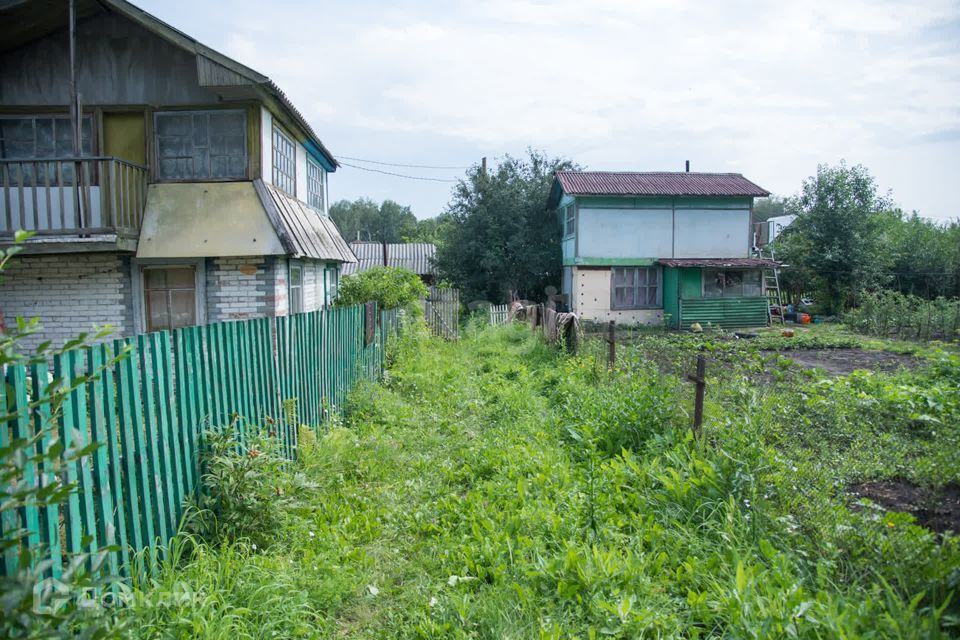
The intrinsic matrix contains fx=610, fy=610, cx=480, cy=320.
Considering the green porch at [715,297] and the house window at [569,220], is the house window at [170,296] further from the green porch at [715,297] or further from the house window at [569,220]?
the green porch at [715,297]

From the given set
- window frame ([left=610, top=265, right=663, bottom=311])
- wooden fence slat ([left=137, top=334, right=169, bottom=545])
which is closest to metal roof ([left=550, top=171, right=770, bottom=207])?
window frame ([left=610, top=265, right=663, bottom=311])

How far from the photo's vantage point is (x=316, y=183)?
14.4 metres

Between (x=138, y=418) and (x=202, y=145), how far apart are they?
7.76 meters

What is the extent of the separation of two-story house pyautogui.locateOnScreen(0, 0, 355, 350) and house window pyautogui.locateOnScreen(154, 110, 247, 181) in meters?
0.02

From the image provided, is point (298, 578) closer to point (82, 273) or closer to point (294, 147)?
point (82, 273)

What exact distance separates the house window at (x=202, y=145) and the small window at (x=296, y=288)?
6.31ft

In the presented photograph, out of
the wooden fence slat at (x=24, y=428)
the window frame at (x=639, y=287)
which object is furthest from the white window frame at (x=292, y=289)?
the window frame at (x=639, y=287)

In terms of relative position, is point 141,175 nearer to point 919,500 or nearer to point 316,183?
point 316,183

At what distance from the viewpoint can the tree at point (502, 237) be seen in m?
24.6

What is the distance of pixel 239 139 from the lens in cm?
973

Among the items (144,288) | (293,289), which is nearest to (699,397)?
(293,289)

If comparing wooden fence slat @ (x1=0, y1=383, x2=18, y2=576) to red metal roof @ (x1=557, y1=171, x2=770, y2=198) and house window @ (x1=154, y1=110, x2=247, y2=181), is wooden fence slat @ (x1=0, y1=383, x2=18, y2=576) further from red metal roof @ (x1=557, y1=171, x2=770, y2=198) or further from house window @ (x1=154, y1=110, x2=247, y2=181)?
red metal roof @ (x1=557, y1=171, x2=770, y2=198)

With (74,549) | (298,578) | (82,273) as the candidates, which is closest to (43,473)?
(74,549)

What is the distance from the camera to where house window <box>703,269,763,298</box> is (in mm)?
22250
